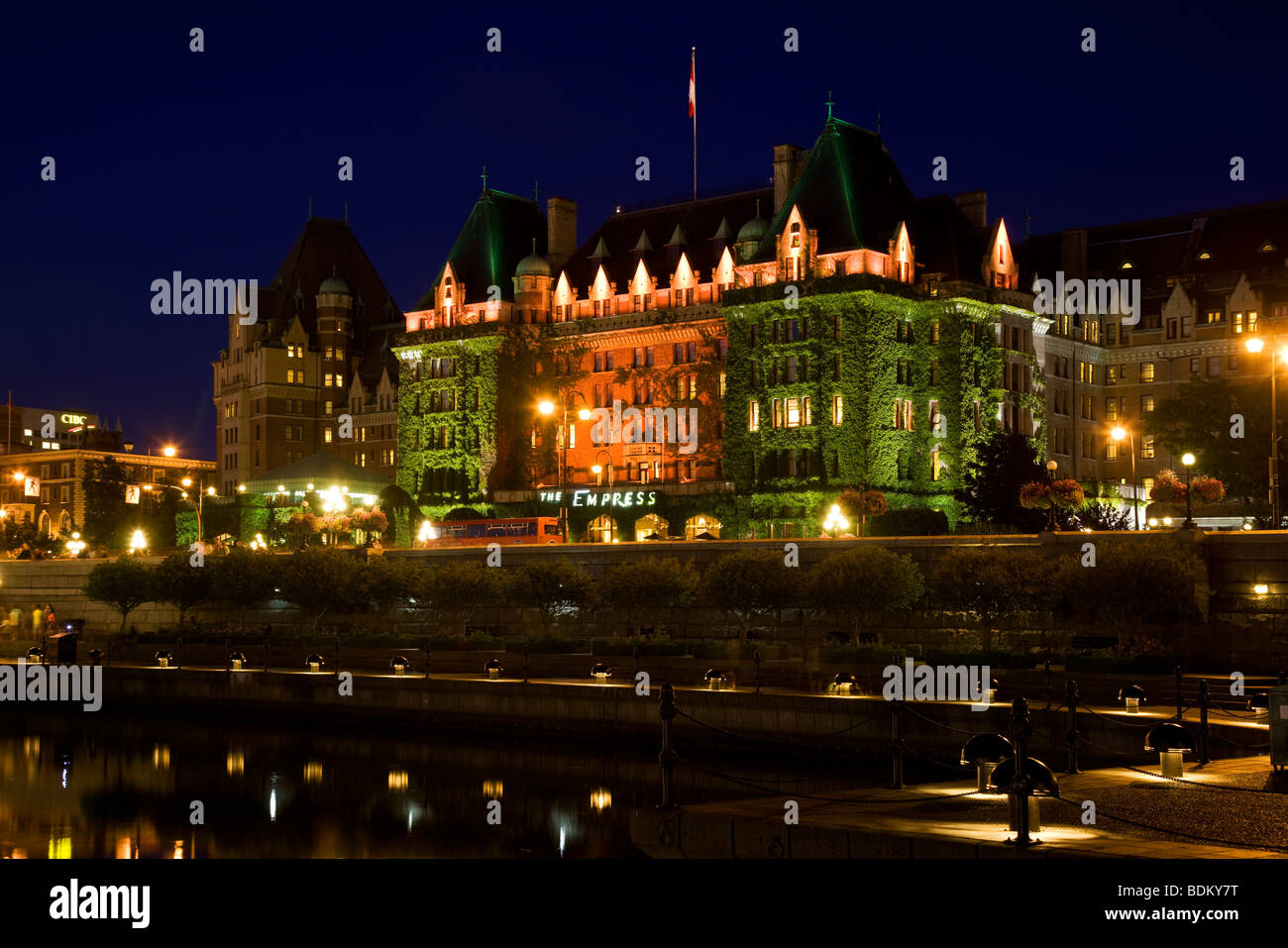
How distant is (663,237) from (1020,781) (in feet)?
291

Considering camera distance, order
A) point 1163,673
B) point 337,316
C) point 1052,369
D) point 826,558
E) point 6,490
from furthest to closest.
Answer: point 6,490, point 337,316, point 1052,369, point 826,558, point 1163,673

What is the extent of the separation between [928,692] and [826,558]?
1476 cm

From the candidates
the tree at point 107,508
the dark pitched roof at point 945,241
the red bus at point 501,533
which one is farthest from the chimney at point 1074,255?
the tree at point 107,508

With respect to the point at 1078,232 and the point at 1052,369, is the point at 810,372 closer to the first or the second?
the point at 1052,369

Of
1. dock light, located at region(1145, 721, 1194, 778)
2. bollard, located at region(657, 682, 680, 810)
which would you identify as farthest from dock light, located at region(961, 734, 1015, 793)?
bollard, located at region(657, 682, 680, 810)

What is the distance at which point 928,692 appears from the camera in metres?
44.4

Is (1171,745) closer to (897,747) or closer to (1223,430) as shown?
(897,747)

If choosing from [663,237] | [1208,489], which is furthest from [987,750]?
[663,237]

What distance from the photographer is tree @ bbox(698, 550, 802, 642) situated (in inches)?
2346

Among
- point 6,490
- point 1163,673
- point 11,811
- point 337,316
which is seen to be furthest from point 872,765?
point 6,490

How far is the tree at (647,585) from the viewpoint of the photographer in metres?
62.6

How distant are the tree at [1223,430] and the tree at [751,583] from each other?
105 feet

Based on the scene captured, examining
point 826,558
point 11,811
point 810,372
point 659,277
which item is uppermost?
point 659,277

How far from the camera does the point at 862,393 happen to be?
287ft
